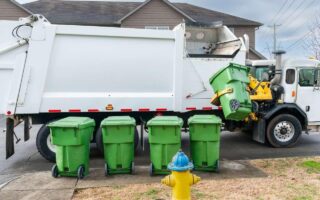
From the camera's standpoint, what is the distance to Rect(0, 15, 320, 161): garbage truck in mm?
7406

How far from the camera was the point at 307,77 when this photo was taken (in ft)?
29.9

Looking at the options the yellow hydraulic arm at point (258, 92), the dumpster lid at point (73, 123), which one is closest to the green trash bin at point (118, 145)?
the dumpster lid at point (73, 123)

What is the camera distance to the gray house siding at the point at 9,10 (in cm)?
2303

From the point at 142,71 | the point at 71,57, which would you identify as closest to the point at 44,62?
the point at 71,57

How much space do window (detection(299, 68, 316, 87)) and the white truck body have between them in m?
1.65

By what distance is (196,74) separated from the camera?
8422 mm

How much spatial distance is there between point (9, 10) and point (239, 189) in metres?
21.9

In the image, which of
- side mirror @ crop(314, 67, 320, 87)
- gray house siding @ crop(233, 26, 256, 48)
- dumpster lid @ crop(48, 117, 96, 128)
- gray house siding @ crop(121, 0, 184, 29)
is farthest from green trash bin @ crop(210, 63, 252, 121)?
gray house siding @ crop(233, 26, 256, 48)

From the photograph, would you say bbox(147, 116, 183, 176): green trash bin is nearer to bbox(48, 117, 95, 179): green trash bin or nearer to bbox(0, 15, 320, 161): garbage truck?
bbox(48, 117, 95, 179): green trash bin

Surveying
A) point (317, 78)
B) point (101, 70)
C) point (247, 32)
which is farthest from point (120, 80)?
point (247, 32)

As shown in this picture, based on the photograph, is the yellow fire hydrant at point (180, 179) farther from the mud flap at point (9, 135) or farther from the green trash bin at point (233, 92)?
the mud flap at point (9, 135)

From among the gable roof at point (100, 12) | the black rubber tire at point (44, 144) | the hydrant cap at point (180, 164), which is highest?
the gable roof at point (100, 12)

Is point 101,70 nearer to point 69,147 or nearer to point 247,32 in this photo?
point 69,147

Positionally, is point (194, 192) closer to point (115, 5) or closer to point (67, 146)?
point (67, 146)
